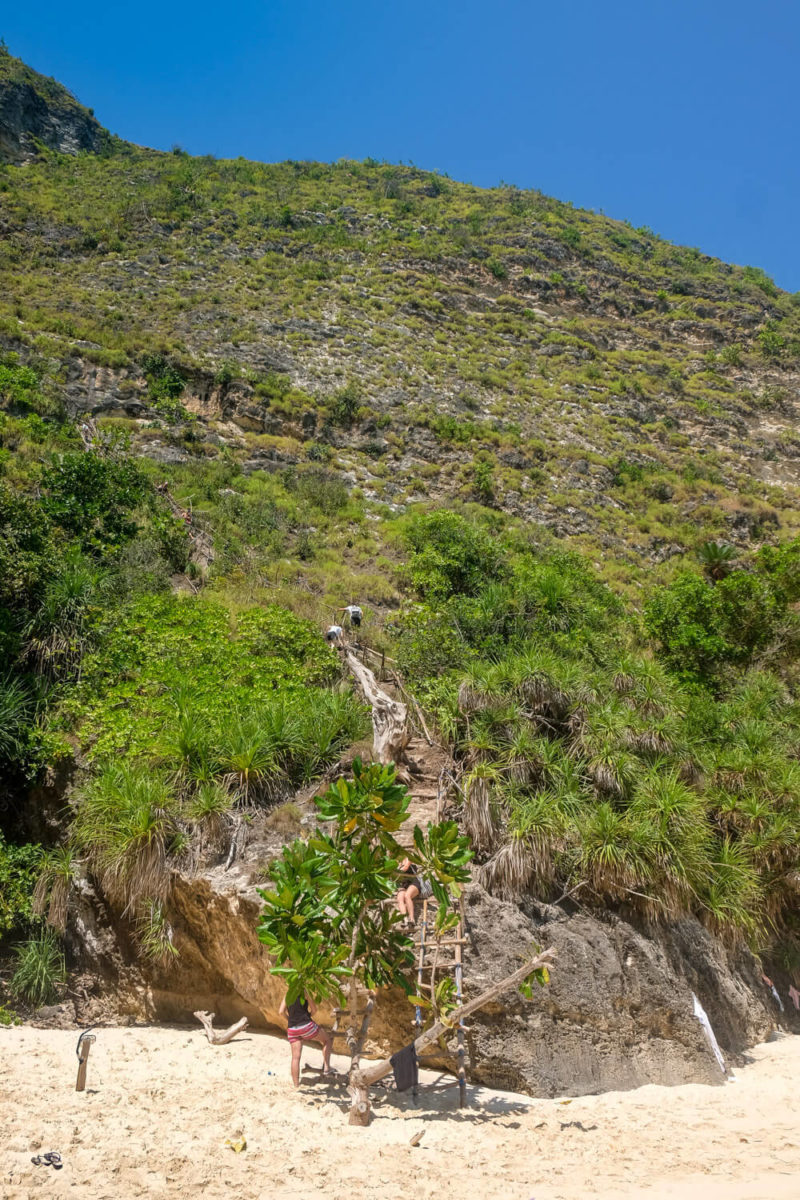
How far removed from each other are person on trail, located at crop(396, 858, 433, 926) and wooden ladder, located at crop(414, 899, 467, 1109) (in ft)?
0.32

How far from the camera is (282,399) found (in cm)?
2697

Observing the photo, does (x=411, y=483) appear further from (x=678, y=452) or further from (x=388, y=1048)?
(x=388, y=1048)

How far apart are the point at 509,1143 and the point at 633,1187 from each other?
942mm

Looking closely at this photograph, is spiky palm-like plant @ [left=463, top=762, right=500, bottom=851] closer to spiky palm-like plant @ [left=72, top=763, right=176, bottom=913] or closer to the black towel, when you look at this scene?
the black towel

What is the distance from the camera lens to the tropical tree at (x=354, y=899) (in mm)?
5211

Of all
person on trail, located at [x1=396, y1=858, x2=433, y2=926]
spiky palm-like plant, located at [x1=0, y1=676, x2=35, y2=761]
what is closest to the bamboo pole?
person on trail, located at [x1=396, y1=858, x2=433, y2=926]

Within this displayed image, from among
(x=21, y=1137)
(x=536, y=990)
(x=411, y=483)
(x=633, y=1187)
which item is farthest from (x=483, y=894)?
(x=411, y=483)

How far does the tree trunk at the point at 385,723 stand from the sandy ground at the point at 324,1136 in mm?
3300

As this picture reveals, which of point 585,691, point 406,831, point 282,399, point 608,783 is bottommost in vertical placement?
point 406,831

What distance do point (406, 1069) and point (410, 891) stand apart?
1.39 m

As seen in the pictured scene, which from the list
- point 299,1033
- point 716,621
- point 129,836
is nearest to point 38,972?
point 129,836

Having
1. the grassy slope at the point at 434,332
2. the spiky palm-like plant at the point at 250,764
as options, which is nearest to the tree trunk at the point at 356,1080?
the spiky palm-like plant at the point at 250,764

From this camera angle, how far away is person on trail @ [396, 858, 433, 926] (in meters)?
6.77

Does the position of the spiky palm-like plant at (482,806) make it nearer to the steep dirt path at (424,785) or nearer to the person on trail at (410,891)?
the steep dirt path at (424,785)
